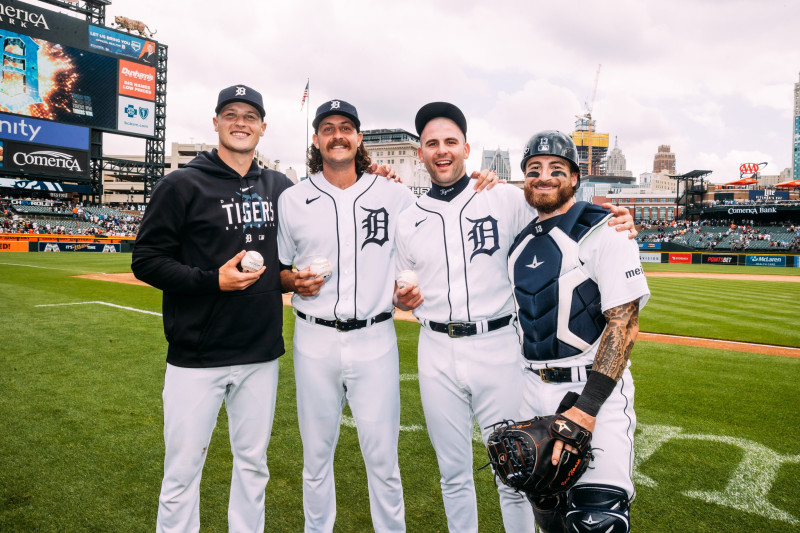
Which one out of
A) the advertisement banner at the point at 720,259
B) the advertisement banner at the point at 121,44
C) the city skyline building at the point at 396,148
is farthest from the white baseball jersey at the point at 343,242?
the city skyline building at the point at 396,148

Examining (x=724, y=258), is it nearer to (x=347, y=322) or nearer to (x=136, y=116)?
(x=347, y=322)

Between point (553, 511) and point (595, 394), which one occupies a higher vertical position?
point (595, 394)

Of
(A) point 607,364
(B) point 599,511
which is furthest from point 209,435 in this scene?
(A) point 607,364

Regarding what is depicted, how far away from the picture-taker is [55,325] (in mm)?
9383

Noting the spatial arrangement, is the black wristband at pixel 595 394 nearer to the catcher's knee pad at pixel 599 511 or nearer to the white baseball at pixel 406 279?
the catcher's knee pad at pixel 599 511

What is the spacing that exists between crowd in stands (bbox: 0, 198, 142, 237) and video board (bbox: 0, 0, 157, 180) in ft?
14.2

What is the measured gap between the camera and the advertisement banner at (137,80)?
139ft

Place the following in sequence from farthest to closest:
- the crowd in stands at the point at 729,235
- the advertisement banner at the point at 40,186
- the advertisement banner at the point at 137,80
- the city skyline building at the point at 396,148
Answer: the city skyline building at the point at 396,148 < the crowd in stands at the point at 729,235 < the advertisement banner at the point at 137,80 < the advertisement banner at the point at 40,186

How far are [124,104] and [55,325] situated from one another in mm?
40450

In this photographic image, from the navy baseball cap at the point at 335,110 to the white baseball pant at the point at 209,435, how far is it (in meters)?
1.66

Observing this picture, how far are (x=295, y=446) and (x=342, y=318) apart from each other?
2.14 metres

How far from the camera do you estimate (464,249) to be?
3119 mm

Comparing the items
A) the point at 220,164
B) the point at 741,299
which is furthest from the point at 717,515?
the point at 741,299

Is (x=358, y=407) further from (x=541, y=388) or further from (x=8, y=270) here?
(x=8, y=270)
